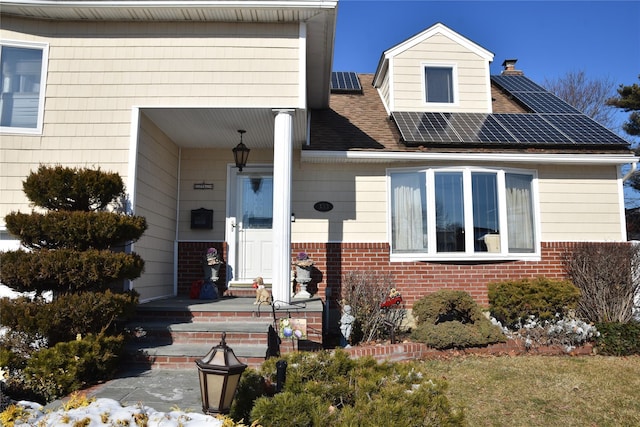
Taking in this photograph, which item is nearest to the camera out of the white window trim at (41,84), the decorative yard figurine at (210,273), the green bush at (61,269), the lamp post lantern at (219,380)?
the lamp post lantern at (219,380)

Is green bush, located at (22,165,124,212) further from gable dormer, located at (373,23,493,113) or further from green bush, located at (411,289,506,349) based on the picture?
gable dormer, located at (373,23,493,113)

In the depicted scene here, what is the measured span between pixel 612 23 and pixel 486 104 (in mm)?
3440

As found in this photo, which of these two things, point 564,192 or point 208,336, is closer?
point 208,336

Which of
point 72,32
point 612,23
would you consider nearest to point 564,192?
point 612,23

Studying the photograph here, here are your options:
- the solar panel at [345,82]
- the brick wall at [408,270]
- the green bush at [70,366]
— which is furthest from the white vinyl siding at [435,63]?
the green bush at [70,366]

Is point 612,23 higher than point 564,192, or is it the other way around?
point 612,23

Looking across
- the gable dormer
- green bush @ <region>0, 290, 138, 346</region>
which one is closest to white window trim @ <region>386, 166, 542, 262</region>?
the gable dormer

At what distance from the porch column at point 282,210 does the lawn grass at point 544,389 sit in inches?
90.7

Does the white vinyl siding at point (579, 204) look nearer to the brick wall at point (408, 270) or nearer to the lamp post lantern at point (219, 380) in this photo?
the brick wall at point (408, 270)

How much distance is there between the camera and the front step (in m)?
5.54

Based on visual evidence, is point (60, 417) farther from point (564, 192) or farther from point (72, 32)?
point (564, 192)

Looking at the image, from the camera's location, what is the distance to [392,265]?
8719 millimetres

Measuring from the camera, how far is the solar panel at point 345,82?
11.8 m

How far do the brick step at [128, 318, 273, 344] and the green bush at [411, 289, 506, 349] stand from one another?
2468 mm
